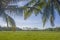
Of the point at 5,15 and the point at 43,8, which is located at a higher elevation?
the point at 43,8

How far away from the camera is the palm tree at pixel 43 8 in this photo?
2795 millimetres

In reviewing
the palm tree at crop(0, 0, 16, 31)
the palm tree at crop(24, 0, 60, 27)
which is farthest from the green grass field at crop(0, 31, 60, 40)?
the palm tree at crop(24, 0, 60, 27)

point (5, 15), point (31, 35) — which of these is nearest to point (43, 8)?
point (31, 35)

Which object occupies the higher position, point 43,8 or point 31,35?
point 43,8

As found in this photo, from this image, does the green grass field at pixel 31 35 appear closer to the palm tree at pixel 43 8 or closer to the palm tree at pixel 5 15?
the palm tree at pixel 5 15

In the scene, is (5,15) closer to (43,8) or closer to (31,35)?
(31,35)

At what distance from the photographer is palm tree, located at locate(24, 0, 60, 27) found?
2795 mm

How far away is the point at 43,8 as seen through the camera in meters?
2.81

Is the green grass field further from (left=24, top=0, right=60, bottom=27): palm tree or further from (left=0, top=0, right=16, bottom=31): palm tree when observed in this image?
(left=24, top=0, right=60, bottom=27): palm tree

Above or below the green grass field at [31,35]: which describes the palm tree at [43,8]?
above

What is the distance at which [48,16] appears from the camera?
2.80 m

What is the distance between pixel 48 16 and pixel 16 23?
569 millimetres

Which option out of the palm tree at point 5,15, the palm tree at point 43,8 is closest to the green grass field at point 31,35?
the palm tree at point 5,15

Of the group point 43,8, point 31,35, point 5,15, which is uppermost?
point 43,8
